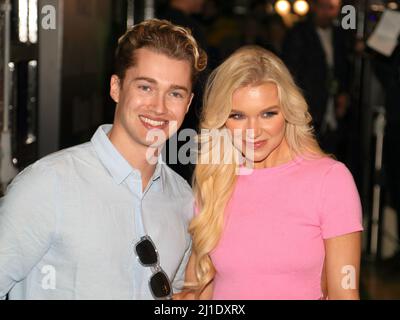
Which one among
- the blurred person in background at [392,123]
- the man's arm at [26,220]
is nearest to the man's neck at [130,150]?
the man's arm at [26,220]

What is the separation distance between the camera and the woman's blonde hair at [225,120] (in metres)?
2.25

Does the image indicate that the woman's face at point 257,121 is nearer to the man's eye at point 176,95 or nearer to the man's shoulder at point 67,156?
the man's eye at point 176,95

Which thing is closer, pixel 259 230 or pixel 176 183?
pixel 259 230

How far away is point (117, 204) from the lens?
2137mm

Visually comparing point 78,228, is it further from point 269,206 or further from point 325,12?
point 325,12

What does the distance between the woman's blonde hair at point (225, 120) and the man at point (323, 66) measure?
199 centimetres

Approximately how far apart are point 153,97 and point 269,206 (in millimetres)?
428

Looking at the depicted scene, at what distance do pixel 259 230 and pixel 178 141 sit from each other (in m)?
1.27

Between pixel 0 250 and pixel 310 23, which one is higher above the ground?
pixel 310 23

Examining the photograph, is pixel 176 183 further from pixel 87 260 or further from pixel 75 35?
pixel 75 35

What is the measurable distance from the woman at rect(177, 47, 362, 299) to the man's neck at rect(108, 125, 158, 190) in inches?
8.2

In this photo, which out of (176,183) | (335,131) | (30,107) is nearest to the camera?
(176,183)

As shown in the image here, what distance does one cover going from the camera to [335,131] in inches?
211
